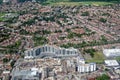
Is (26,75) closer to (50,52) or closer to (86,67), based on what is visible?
(50,52)

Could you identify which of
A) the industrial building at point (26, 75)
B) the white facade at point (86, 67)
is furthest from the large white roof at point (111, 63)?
the industrial building at point (26, 75)

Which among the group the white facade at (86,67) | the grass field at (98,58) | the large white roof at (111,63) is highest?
the white facade at (86,67)

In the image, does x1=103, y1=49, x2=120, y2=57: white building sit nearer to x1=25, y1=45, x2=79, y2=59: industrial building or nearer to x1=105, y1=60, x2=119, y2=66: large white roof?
x1=105, y1=60, x2=119, y2=66: large white roof

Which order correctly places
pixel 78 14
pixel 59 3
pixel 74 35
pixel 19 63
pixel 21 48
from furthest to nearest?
pixel 59 3
pixel 78 14
pixel 74 35
pixel 21 48
pixel 19 63

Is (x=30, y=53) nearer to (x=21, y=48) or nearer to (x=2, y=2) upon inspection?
(x=21, y=48)

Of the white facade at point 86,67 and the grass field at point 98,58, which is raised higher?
the white facade at point 86,67

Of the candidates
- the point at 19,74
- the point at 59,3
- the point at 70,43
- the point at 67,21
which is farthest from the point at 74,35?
the point at 59,3

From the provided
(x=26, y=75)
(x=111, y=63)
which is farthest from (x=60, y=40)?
(x=26, y=75)

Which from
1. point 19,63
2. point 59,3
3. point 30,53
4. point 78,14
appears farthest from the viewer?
point 59,3

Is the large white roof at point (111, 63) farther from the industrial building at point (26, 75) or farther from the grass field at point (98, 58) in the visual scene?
the industrial building at point (26, 75)
